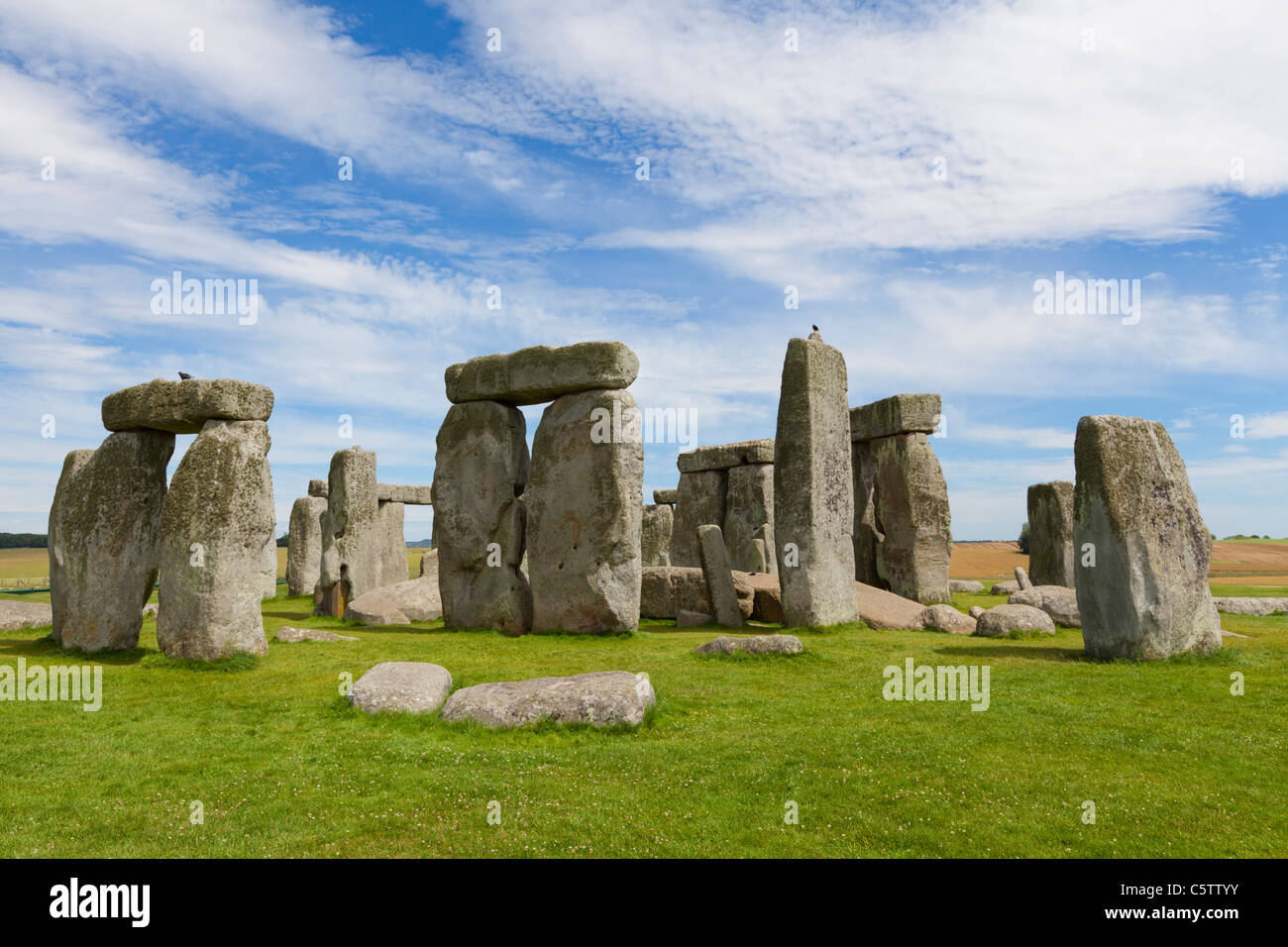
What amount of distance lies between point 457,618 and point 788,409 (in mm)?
7462

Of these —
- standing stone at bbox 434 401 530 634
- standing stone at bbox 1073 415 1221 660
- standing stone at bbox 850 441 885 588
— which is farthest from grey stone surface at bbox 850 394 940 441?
standing stone at bbox 1073 415 1221 660

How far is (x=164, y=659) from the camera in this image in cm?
1120

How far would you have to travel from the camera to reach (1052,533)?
73.5ft

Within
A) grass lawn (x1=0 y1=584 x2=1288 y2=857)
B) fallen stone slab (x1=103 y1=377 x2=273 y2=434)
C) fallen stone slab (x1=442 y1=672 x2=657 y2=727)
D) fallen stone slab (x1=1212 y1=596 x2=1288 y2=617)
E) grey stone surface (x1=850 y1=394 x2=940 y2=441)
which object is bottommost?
fallen stone slab (x1=1212 y1=596 x2=1288 y2=617)

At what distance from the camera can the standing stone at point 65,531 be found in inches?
482

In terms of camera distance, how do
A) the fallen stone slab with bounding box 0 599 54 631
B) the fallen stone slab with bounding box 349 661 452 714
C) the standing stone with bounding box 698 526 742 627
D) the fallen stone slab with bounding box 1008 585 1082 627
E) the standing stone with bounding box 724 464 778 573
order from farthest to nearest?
1. the standing stone with bounding box 724 464 778 573
2. the standing stone with bounding box 698 526 742 627
3. the fallen stone slab with bounding box 0 599 54 631
4. the fallen stone slab with bounding box 1008 585 1082 627
5. the fallen stone slab with bounding box 349 661 452 714

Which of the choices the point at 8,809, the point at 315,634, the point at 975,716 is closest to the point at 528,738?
the point at 8,809

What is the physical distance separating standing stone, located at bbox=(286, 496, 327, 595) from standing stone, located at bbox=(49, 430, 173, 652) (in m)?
14.2

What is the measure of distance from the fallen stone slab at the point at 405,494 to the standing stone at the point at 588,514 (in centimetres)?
1168

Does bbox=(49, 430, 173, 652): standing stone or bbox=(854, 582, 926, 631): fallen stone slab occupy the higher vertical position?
bbox=(49, 430, 173, 652): standing stone

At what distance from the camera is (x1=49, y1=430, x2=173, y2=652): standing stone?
12148 millimetres

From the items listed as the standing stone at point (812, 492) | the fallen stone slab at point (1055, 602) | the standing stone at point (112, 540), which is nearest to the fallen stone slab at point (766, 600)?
the standing stone at point (812, 492)

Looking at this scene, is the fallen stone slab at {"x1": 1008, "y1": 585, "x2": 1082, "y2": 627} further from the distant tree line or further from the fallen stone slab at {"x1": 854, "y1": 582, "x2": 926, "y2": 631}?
the distant tree line

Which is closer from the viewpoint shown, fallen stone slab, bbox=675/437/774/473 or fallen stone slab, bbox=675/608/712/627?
fallen stone slab, bbox=675/608/712/627
